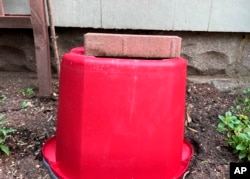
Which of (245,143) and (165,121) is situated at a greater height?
(165,121)

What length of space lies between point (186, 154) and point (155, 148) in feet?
1.03

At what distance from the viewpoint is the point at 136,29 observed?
1.81 meters

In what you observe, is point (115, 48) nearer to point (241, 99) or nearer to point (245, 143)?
point (245, 143)

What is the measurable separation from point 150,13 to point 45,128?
0.90 metres

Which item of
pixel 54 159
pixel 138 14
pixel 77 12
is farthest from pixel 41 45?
pixel 54 159

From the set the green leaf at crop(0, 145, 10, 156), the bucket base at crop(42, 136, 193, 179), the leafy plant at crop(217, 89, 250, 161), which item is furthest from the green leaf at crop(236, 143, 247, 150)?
the green leaf at crop(0, 145, 10, 156)

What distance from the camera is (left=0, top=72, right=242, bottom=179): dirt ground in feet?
4.11

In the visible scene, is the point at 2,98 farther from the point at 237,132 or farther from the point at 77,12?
the point at 237,132

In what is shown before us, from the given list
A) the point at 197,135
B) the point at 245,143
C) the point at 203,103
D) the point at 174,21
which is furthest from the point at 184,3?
the point at 245,143

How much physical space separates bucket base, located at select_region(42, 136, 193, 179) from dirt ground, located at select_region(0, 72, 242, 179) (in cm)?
4

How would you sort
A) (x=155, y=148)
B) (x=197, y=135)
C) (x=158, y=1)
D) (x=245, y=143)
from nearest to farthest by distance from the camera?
1. (x=155, y=148)
2. (x=245, y=143)
3. (x=197, y=135)
4. (x=158, y=1)

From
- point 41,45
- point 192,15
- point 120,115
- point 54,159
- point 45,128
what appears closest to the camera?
point 120,115

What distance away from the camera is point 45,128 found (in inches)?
59.3

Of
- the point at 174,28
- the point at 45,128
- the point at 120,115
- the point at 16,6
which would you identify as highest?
the point at 16,6
